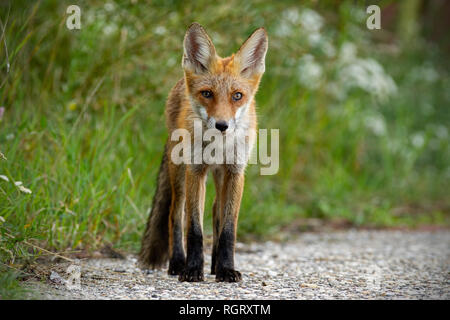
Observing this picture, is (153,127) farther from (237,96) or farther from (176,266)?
(237,96)

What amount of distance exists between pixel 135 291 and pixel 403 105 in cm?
881

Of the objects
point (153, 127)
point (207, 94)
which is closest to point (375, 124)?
point (153, 127)

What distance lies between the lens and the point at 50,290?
10.5ft

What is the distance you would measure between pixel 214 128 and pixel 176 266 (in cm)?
122

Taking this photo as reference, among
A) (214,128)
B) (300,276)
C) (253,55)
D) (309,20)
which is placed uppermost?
(309,20)

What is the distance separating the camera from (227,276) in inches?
149

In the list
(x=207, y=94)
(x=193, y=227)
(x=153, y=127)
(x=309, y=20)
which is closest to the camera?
(x=207, y=94)

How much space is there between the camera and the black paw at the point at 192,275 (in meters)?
3.79

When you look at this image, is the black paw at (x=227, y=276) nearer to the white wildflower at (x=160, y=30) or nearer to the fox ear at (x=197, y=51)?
the fox ear at (x=197, y=51)

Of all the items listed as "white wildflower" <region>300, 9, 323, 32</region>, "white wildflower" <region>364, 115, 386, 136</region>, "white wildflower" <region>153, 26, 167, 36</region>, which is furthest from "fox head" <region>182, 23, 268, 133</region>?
"white wildflower" <region>364, 115, 386, 136</region>

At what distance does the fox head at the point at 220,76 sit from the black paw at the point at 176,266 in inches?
45.8

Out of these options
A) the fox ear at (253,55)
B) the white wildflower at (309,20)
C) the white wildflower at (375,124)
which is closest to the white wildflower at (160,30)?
the fox ear at (253,55)

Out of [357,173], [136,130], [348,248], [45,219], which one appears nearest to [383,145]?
[357,173]

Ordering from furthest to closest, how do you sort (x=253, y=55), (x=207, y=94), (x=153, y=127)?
1. (x=153, y=127)
2. (x=253, y=55)
3. (x=207, y=94)
